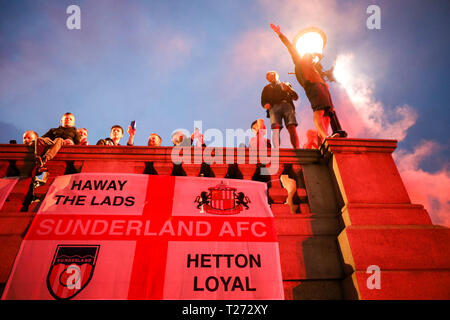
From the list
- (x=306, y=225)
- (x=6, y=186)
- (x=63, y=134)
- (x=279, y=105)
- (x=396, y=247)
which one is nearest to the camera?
(x=396, y=247)

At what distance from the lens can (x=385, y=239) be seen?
3281 millimetres

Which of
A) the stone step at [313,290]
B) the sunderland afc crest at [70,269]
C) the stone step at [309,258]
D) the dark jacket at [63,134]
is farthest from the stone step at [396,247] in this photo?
the dark jacket at [63,134]

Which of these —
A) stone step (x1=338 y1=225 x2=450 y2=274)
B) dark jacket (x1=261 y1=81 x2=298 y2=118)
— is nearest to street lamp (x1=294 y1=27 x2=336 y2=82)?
dark jacket (x1=261 y1=81 x2=298 y2=118)

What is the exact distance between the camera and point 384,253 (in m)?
3.19

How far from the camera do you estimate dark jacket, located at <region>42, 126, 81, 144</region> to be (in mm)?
5512

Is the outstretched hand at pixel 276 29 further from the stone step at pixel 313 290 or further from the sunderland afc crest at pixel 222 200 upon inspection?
the stone step at pixel 313 290

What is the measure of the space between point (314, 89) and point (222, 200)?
10.3 ft

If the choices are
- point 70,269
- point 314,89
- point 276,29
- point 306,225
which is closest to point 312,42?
point 276,29

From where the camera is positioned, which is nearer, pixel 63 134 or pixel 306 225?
pixel 306 225

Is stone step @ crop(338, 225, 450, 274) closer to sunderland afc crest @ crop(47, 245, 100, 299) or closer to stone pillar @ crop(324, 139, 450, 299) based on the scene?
stone pillar @ crop(324, 139, 450, 299)

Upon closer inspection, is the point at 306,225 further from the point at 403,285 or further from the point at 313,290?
the point at 403,285

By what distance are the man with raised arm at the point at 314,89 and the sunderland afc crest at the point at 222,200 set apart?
2.19 m

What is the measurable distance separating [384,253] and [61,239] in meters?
4.01
